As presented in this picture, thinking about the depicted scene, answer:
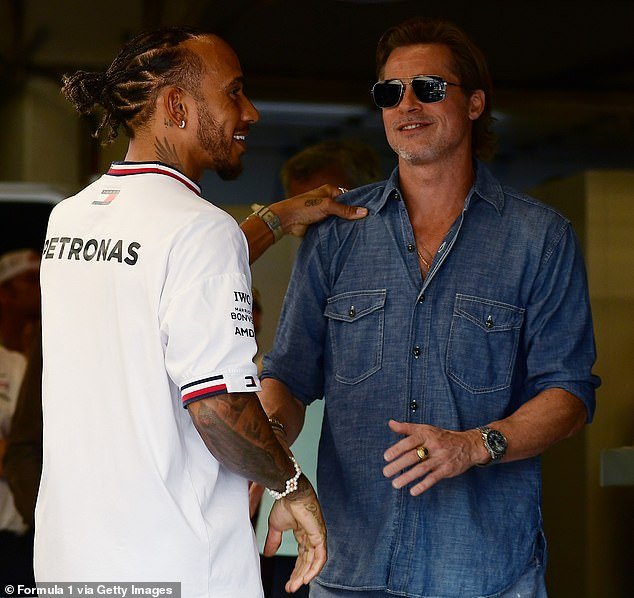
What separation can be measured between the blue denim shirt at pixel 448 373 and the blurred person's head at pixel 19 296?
2.22m

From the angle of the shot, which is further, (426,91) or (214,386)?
(426,91)

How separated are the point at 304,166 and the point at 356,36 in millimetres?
832

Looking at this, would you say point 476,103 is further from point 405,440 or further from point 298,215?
point 405,440

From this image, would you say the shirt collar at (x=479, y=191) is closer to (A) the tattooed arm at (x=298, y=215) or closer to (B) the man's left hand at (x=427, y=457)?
(A) the tattooed arm at (x=298, y=215)

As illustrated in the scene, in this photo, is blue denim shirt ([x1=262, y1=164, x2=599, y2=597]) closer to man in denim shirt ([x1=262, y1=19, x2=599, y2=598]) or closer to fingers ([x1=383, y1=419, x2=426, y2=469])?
man in denim shirt ([x1=262, y1=19, x2=599, y2=598])

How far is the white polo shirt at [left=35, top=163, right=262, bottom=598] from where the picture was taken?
80.0 inches

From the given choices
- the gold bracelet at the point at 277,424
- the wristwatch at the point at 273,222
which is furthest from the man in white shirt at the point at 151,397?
the wristwatch at the point at 273,222

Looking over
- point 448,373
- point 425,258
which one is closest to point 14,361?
point 425,258

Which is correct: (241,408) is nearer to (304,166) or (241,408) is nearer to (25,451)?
(304,166)

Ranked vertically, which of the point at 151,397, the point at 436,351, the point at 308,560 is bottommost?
the point at 308,560

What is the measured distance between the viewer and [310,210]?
2877 millimetres

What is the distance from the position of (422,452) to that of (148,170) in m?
0.78

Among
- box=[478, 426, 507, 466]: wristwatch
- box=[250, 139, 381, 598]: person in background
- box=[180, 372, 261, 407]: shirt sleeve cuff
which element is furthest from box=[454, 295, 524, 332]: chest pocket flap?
box=[250, 139, 381, 598]: person in background

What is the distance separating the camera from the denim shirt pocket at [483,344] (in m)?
2.63
